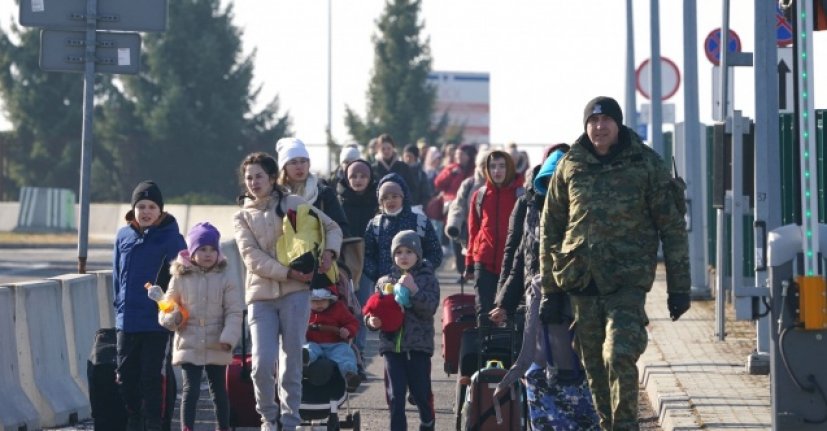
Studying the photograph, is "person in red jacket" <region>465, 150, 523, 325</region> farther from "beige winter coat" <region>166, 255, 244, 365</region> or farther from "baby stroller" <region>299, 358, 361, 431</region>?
"beige winter coat" <region>166, 255, 244, 365</region>

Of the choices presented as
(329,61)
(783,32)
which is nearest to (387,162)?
(783,32)

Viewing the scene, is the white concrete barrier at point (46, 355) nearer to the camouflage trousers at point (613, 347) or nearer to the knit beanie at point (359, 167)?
the knit beanie at point (359, 167)

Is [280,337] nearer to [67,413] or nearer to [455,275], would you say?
[67,413]

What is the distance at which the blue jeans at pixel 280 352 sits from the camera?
439 inches

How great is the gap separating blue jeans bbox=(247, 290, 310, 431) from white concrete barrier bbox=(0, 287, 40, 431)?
1578 millimetres

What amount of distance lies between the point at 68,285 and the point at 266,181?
7.63 feet

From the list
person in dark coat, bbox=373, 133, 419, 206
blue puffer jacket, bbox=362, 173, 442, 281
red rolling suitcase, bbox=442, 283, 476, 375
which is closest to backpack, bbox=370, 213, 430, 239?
blue puffer jacket, bbox=362, 173, 442, 281

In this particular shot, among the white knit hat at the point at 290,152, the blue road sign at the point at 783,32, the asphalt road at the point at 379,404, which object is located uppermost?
the blue road sign at the point at 783,32

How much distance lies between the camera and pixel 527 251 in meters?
11.0

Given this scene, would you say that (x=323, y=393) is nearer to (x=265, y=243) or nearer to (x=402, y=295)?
(x=402, y=295)

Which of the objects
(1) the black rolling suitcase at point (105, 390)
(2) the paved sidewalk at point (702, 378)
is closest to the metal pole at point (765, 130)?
(2) the paved sidewalk at point (702, 378)

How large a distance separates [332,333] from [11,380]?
207 centimetres

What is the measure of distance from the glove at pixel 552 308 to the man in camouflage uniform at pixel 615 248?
0.63 ft

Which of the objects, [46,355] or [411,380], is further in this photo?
[46,355]
